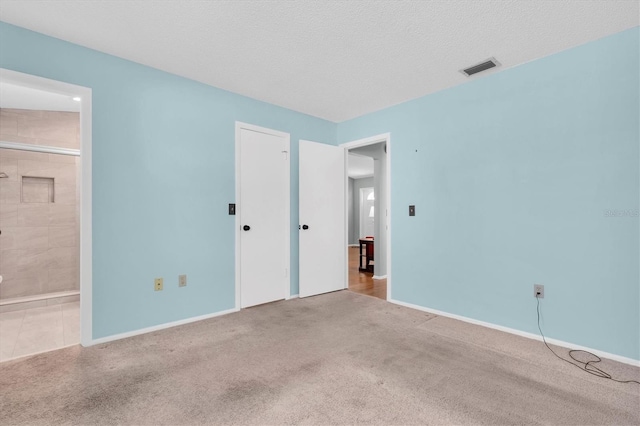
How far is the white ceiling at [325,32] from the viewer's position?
2.01 metres

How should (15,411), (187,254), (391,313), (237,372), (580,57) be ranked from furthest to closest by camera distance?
(391,313) → (187,254) → (580,57) → (237,372) → (15,411)

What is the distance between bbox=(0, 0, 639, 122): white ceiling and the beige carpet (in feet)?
7.45

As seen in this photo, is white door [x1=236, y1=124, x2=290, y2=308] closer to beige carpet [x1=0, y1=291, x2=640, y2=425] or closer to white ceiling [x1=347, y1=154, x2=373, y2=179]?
beige carpet [x1=0, y1=291, x2=640, y2=425]

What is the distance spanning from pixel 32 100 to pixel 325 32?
11.7 ft

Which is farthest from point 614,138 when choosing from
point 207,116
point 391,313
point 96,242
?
point 96,242

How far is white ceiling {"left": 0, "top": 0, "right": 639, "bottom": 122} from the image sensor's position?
6.58ft

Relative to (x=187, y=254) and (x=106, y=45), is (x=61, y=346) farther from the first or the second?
(x=106, y=45)

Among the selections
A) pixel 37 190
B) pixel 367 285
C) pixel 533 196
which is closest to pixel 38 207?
pixel 37 190

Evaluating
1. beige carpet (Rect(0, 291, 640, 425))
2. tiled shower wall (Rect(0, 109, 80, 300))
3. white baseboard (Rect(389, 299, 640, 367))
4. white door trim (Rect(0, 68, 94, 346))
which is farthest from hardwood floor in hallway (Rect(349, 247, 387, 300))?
tiled shower wall (Rect(0, 109, 80, 300))

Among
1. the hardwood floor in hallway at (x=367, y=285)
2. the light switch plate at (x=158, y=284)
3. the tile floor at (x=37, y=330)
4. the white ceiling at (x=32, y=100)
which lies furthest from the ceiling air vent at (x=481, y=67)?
the tile floor at (x=37, y=330)

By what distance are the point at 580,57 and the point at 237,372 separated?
3557 millimetres

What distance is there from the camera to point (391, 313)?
3332mm

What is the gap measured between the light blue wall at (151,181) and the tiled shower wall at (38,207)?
6.70 ft

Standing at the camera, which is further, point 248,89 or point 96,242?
point 248,89
